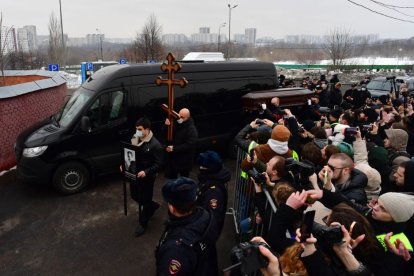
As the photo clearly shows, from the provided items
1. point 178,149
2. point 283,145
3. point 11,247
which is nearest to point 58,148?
point 11,247

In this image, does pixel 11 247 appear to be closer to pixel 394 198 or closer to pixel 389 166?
pixel 394 198

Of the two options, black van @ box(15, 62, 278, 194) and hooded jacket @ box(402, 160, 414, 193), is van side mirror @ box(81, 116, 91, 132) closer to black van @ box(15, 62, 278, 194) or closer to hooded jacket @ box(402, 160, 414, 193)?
black van @ box(15, 62, 278, 194)

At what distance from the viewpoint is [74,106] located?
6980mm

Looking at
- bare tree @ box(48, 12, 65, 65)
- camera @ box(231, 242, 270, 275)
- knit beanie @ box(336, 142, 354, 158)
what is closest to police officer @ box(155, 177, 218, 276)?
camera @ box(231, 242, 270, 275)

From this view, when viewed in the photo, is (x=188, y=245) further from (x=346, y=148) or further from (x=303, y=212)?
(x=346, y=148)

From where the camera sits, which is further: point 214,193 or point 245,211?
point 245,211

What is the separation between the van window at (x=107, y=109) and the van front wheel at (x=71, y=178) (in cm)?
89

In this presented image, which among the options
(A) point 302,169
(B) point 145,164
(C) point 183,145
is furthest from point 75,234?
(A) point 302,169

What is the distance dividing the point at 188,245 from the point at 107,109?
199 inches

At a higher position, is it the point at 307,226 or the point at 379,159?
the point at 307,226

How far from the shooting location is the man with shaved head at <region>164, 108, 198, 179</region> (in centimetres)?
592

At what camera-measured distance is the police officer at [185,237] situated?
238cm

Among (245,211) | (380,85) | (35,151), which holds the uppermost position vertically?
(380,85)

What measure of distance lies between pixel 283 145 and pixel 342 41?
48.8 meters
